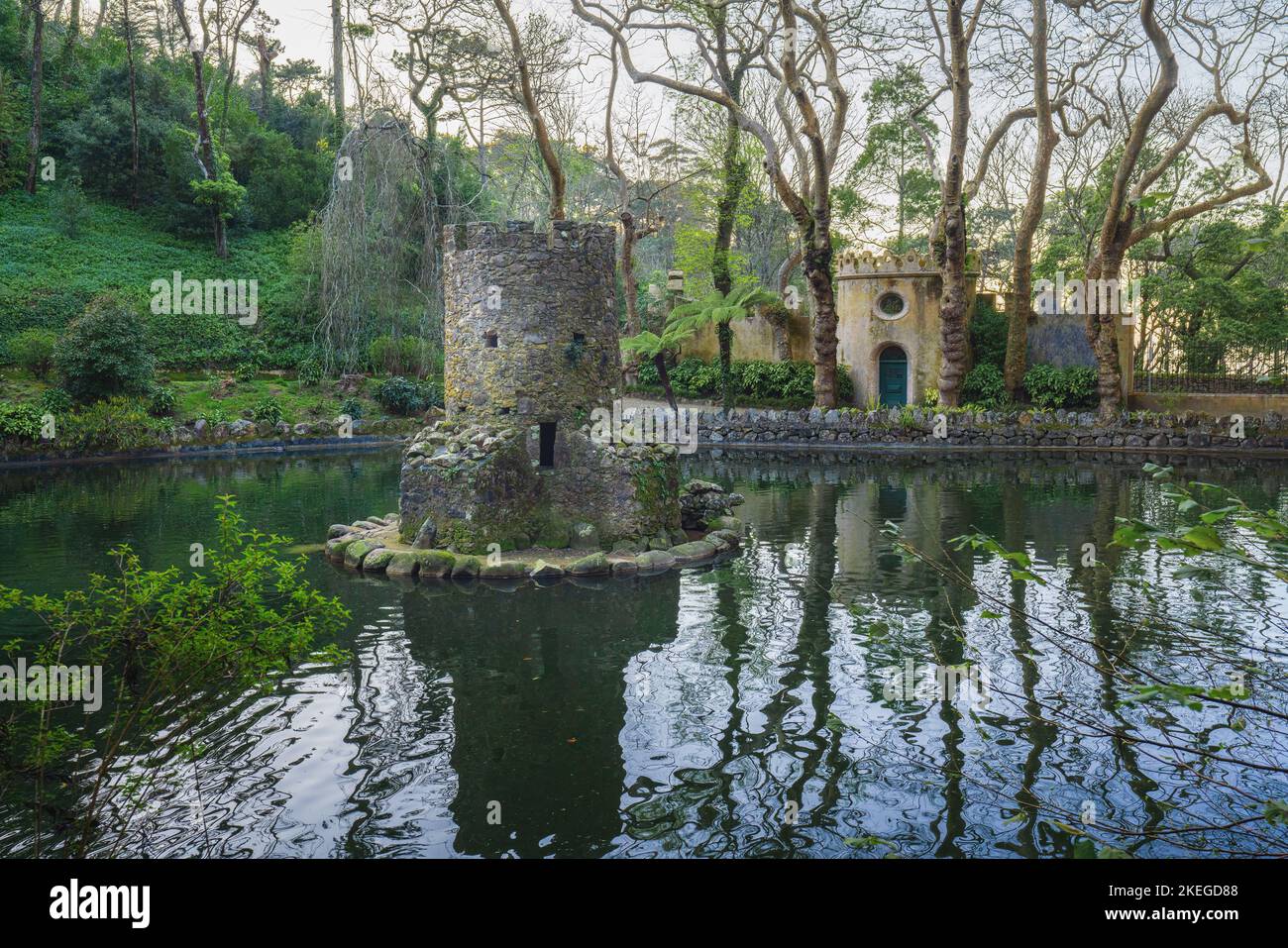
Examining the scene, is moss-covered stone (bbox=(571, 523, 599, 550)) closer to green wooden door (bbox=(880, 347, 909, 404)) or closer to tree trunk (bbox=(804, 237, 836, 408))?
tree trunk (bbox=(804, 237, 836, 408))

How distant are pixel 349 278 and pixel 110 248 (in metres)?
13.8

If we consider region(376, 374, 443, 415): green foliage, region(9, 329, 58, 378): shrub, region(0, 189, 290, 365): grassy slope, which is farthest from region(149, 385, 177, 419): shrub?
region(376, 374, 443, 415): green foliage

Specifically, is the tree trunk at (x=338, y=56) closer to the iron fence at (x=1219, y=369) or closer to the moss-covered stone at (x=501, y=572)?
the moss-covered stone at (x=501, y=572)

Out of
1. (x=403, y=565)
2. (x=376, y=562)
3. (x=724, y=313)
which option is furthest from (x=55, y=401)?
(x=724, y=313)

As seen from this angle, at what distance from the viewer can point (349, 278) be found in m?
29.3

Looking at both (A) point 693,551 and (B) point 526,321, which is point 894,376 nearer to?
(A) point 693,551

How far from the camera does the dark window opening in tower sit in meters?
14.6

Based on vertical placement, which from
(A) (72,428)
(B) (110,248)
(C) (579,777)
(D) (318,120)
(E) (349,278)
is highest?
(D) (318,120)

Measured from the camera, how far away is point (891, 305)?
3209 centimetres

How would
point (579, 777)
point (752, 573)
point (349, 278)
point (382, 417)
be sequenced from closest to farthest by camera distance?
point (579, 777)
point (752, 573)
point (349, 278)
point (382, 417)

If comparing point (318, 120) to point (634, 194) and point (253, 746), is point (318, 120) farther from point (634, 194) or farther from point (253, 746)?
point (253, 746)

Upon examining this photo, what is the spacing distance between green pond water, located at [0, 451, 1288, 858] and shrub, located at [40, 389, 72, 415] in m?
12.4

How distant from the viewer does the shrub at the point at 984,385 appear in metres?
29.8
